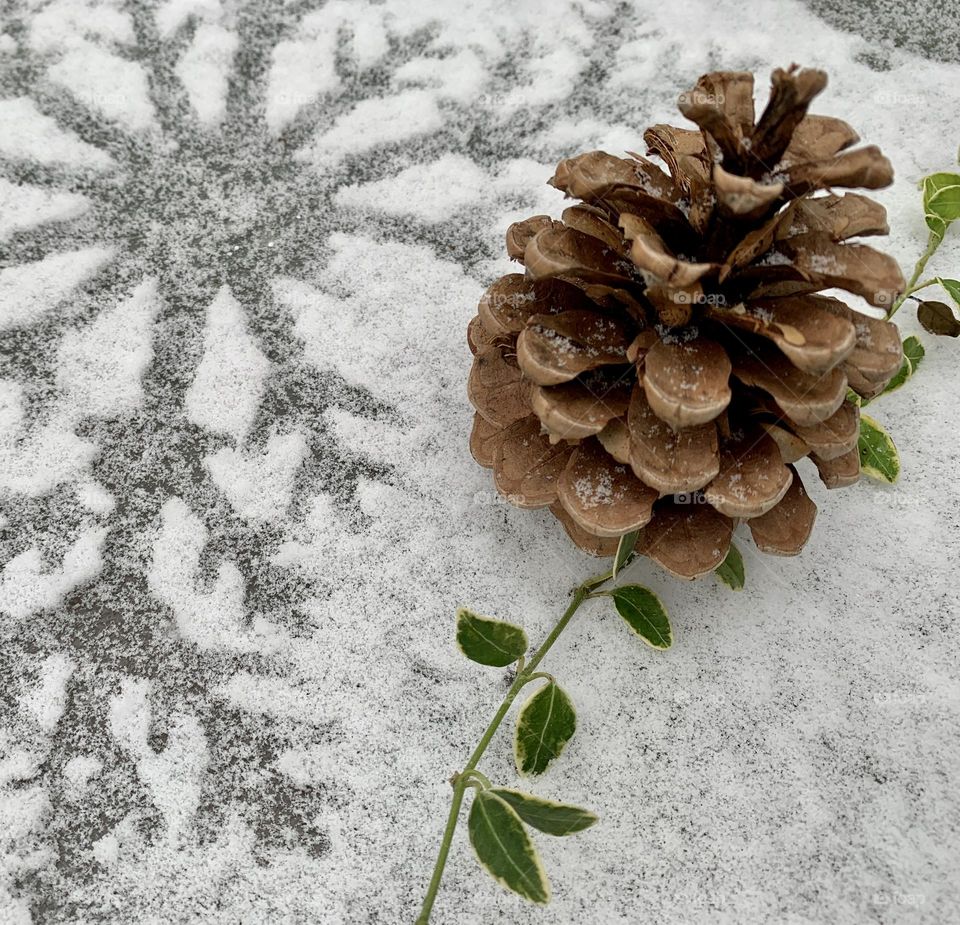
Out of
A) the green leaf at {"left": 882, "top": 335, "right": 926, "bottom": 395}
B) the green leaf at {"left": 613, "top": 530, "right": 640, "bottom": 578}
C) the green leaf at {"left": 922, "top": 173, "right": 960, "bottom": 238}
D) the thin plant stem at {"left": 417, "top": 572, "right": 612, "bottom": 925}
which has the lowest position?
the thin plant stem at {"left": 417, "top": 572, "right": 612, "bottom": 925}

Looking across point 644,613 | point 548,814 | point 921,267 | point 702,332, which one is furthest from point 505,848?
point 921,267

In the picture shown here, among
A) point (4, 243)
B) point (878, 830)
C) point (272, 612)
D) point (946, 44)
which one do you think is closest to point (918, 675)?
point (878, 830)

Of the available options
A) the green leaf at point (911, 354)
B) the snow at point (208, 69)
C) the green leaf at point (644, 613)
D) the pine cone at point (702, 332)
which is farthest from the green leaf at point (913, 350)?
the snow at point (208, 69)

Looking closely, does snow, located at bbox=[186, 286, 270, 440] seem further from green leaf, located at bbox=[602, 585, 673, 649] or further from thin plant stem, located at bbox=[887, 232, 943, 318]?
thin plant stem, located at bbox=[887, 232, 943, 318]

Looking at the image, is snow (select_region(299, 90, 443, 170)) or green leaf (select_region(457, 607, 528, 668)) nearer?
green leaf (select_region(457, 607, 528, 668))

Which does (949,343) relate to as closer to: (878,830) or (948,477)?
(948,477)

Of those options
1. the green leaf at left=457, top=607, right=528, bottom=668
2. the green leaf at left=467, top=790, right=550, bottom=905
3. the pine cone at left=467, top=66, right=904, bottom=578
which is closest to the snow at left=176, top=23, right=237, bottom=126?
the pine cone at left=467, top=66, right=904, bottom=578
